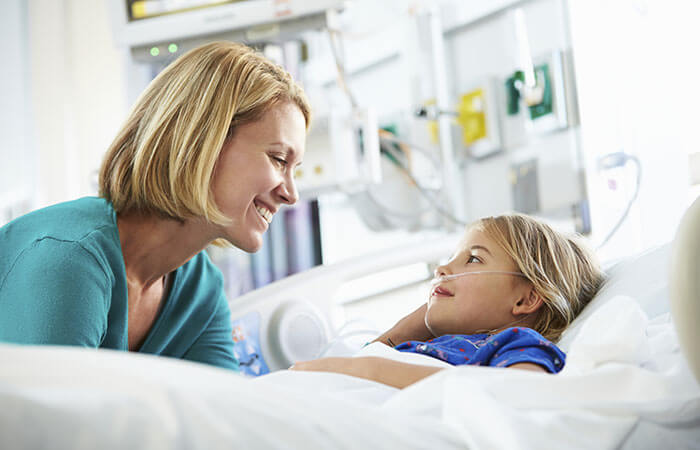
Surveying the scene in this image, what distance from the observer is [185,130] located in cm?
149

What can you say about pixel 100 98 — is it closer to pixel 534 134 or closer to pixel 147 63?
pixel 147 63

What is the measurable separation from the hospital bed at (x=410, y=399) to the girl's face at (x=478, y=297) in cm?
14

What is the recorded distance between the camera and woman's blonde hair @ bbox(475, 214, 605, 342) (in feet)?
4.77

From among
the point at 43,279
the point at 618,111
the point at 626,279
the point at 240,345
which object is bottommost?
the point at 240,345

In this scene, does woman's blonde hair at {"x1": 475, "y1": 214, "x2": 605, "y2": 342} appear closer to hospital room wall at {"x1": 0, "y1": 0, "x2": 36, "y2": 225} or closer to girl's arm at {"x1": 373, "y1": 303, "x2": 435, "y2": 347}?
girl's arm at {"x1": 373, "y1": 303, "x2": 435, "y2": 347}

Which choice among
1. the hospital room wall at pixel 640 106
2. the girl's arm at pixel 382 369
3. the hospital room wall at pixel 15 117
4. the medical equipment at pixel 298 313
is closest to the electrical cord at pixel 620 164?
the hospital room wall at pixel 640 106

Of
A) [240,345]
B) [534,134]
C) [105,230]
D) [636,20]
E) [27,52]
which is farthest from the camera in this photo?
[27,52]

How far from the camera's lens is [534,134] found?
2744 millimetres

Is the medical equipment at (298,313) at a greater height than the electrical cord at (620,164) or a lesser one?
lesser

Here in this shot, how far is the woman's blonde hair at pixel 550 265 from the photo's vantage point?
146 cm

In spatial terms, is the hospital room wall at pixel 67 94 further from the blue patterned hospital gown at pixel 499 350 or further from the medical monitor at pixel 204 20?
the blue patterned hospital gown at pixel 499 350

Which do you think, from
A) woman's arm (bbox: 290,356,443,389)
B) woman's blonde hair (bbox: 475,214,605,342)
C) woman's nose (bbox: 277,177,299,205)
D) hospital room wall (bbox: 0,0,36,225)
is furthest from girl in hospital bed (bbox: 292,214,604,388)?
hospital room wall (bbox: 0,0,36,225)

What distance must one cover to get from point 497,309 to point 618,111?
1.26 m

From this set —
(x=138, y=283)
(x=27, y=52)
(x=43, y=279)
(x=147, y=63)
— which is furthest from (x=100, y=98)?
(x=43, y=279)
